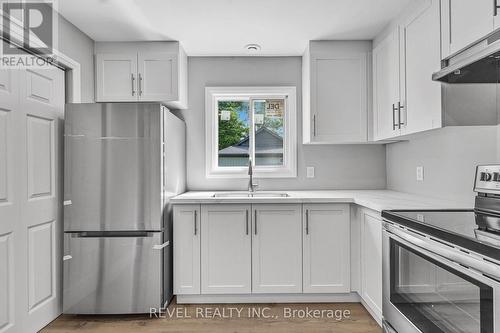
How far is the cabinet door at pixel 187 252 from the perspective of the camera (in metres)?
2.62

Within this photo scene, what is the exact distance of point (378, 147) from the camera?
10.9 ft

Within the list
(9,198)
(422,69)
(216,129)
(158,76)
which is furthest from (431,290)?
(158,76)

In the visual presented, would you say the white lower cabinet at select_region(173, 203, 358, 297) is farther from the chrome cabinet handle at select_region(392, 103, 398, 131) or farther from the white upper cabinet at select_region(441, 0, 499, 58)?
the white upper cabinet at select_region(441, 0, 499, 58)

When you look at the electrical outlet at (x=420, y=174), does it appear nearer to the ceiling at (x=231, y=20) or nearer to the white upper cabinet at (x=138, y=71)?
the ceiling at (x=231, y=20)

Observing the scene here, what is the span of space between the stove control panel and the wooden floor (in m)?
1.25

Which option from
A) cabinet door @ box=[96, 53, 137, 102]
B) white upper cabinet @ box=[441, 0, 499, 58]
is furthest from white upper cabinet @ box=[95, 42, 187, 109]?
white upper cabinet @ box=[441, 0, 499, 58]

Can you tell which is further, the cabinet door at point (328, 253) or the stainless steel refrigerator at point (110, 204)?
the cabinet door at point (328, 253)

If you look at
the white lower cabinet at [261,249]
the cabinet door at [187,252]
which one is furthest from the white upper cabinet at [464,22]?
the cabinet door at [187,252]

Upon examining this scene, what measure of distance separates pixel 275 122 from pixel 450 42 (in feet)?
6.17

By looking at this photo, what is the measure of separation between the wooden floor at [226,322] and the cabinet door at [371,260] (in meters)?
0.19

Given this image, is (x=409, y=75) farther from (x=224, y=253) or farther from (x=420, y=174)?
(x=224, y=253)

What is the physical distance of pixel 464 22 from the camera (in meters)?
1.63

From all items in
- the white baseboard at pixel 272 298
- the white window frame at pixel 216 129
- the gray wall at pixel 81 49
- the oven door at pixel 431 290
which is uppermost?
the gray wall at pixel 81 49

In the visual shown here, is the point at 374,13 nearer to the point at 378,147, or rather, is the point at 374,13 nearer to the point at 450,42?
the point at 450,42
